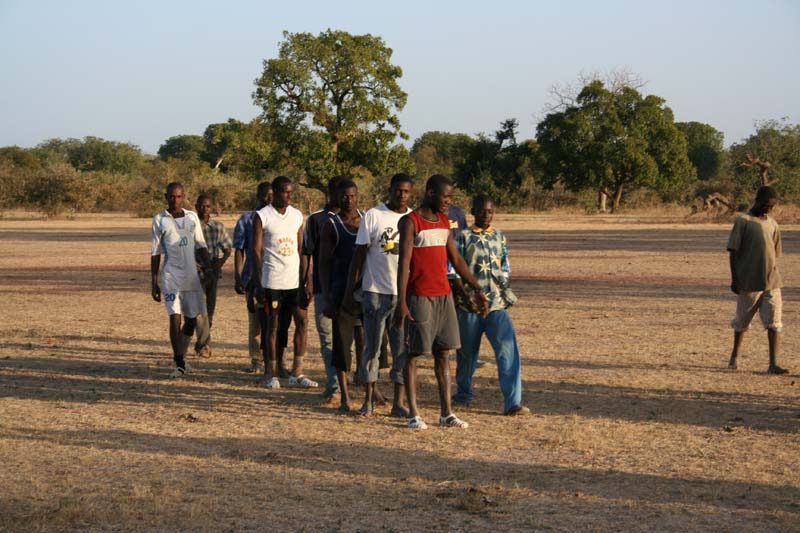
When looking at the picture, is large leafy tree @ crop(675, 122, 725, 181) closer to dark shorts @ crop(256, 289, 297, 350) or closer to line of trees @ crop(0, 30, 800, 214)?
line of trees @ crop(0, 30, 800, 214)

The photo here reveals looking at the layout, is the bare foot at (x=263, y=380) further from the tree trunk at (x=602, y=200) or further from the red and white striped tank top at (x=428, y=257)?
the tree trunk at (x=602, y=200)

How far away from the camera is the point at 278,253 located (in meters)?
9.12

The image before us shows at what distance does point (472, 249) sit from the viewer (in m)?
8.20

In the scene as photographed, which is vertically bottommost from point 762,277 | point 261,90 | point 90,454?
point 90,454

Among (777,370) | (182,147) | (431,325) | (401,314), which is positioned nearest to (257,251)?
(401,314)

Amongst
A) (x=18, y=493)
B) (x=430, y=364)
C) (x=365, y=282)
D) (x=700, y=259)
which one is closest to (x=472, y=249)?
(x=365, y=282)

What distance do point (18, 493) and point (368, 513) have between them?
206 centimetres

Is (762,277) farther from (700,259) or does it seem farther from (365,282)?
(700,259)

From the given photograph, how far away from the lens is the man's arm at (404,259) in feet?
23.7

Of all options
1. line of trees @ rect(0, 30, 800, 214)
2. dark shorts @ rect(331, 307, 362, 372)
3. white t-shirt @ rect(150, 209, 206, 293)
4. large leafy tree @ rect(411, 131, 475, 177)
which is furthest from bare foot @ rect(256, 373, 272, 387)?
large leafy tree @ rect(411, 131, 475, 177)

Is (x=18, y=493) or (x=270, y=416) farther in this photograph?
(x=270, y=416)

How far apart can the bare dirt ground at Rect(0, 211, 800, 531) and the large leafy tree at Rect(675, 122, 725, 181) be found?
86.8 metres

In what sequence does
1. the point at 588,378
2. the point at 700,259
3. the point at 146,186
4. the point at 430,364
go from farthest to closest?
the point at 146,186, the point at 700,259, the point at 430,364, the point at 588,378

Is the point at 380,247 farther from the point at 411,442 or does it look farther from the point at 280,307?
the point at 280,307
